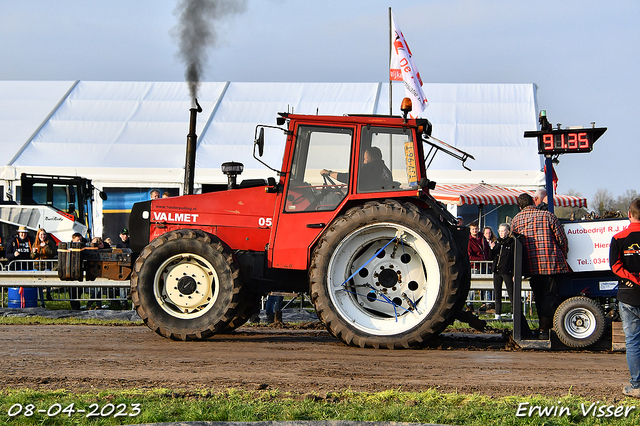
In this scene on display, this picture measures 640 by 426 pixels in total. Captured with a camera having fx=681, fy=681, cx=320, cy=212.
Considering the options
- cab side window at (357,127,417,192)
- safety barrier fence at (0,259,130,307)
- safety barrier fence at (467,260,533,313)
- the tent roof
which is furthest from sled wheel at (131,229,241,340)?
the tent roof

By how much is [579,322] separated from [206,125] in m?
15.8

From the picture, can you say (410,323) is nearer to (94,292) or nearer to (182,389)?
(182,389)

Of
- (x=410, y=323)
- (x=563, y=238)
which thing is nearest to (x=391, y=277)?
(x=410, y=323)

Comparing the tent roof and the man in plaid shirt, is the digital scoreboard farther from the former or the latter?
the tent roof

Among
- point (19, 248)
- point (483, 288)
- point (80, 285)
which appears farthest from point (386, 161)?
point (19, 248)

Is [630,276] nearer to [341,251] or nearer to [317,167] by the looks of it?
[341,251]

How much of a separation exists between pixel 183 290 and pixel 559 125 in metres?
5.92

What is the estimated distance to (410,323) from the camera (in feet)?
24.3

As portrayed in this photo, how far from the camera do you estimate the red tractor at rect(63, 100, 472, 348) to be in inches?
289

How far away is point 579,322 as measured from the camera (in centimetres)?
783

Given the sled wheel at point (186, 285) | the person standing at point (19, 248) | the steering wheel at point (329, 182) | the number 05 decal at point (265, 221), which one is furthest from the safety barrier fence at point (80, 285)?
the steering wheel at point (329, 182)

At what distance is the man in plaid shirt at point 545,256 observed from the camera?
7918 mm

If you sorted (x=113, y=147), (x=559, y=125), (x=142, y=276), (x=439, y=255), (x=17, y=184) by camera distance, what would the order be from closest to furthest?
(x=439, y=255), (x=142, y=276), (x=559, y=125), (x=17, y=184), (x=113, y=147)

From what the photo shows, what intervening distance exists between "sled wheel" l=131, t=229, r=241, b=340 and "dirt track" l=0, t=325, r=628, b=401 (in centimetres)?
25
